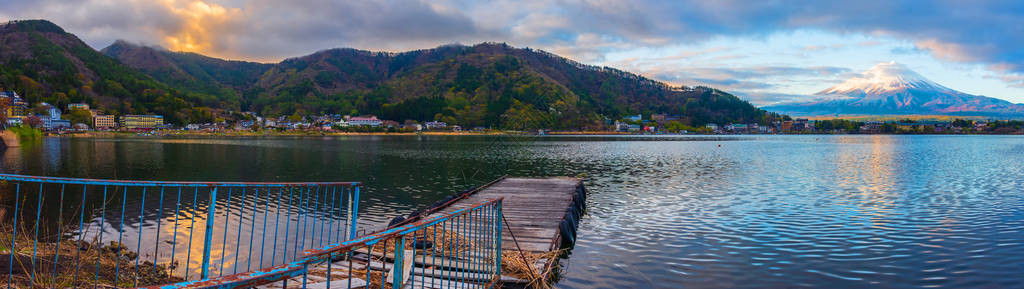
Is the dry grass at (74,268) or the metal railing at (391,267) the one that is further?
the dry grass at (74,268)

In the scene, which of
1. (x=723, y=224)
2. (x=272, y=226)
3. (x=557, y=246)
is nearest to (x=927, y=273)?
(x=723, y=224)

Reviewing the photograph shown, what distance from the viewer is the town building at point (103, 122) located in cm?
16612

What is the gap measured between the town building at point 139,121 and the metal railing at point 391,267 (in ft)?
681

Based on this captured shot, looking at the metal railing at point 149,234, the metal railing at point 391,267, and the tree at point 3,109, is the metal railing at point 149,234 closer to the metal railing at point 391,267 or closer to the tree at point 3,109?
the metal railing at point 391,267

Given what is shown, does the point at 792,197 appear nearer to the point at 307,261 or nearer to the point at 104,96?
the point at 307,261

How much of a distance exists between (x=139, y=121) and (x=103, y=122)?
11.5 metres

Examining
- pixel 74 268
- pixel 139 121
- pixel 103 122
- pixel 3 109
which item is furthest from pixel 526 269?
pixel 139 121

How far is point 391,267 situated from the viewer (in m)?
8.84

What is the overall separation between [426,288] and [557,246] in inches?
199

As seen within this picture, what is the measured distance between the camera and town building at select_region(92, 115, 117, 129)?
166125 millimetres

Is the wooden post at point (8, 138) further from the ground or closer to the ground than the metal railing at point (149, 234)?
closer to the ground


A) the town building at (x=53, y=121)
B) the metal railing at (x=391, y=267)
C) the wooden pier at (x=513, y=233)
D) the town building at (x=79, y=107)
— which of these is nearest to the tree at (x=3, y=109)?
the wooden pier at (x=513, y=233)

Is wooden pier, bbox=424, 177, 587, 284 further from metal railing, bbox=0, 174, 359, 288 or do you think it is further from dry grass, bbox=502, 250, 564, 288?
metal railing, bbox=0, 174, 359, 288

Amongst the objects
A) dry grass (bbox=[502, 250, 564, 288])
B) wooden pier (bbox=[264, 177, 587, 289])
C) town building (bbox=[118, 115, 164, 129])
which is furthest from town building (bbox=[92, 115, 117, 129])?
dry grass (bbox=[502, 250, 564, 288])
